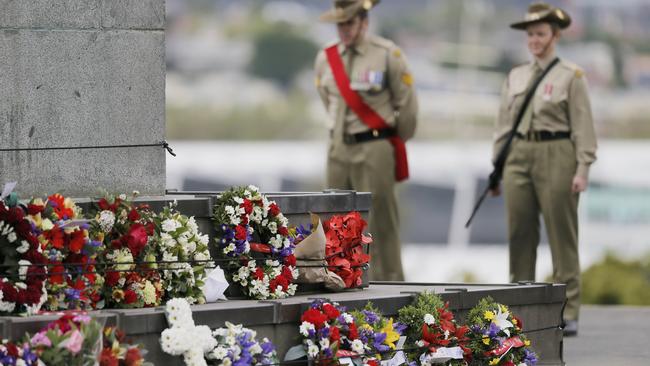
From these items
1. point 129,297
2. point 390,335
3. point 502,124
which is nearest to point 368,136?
point 502,124

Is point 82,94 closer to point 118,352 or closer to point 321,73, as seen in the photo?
point 118,352

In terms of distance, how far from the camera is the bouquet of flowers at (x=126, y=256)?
8125 mm

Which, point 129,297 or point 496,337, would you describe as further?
point 496,337

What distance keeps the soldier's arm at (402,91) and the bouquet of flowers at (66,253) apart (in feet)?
16.6

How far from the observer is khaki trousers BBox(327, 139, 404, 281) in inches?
506

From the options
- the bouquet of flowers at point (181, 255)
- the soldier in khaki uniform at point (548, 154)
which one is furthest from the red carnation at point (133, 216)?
the soldier in khaki uniform at point (548, 154)

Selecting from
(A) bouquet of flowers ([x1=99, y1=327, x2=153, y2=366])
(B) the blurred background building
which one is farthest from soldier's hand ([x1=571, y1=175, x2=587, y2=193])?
(B) the blurred background building

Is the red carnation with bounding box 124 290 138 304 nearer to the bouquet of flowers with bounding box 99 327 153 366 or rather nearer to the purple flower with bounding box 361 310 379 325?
the bouquet of flowers with bounding box 99 327 153 366

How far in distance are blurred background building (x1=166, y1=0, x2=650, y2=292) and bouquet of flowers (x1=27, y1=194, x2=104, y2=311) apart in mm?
32209

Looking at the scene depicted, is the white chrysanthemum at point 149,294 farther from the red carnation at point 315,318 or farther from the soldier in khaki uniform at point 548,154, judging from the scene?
the soldier in khaki uniform at point 548,154

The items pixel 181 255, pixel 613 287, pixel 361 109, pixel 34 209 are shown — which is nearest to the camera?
pixel 34 209

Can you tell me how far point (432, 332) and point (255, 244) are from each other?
37.0 inches

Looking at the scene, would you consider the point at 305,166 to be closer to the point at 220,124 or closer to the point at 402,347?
the point at 220,124

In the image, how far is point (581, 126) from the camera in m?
12.2
